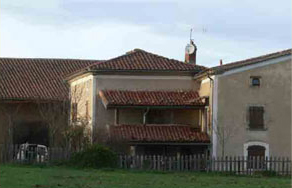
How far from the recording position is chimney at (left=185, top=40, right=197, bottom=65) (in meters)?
45.9

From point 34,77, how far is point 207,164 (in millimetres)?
20626

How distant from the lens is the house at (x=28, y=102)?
149 feet

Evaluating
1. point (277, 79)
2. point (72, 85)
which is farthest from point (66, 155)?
point (72, 85)

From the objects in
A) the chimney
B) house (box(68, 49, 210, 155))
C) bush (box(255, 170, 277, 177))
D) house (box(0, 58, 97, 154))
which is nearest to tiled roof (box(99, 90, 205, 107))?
house (box(68, 49, 210, 155))

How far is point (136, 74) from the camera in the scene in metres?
39.0

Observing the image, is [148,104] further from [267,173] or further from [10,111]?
[10,111]

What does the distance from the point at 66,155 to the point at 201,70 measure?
10.4m

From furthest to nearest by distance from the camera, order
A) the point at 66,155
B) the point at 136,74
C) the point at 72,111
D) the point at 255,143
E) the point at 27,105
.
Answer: the point at 27,105, the point at 72,111, the point at 136,74, the point at 255,143, the point at 66,155

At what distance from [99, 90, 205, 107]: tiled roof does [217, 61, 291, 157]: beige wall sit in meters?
1.82

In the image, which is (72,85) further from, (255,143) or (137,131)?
(255,143)

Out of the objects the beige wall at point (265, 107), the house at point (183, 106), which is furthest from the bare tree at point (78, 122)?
the beige wall at point (265, 107)

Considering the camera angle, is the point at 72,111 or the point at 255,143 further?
the point at 72,111

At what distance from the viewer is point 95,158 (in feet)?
99.8

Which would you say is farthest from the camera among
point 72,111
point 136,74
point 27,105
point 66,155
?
point 27,105
